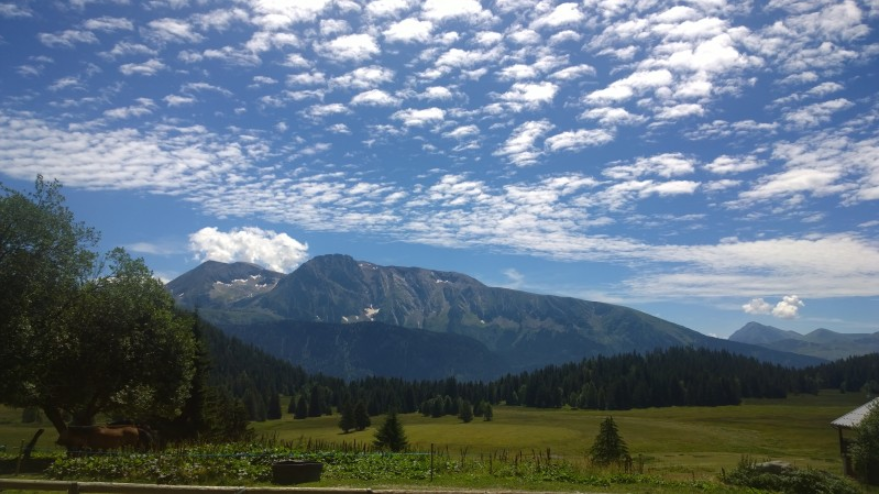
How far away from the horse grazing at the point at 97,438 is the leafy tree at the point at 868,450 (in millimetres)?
51368

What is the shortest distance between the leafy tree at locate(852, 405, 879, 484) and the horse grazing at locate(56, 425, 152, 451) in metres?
51.4

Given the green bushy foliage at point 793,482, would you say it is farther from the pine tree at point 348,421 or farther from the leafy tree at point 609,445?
the pine tree at point 348,421

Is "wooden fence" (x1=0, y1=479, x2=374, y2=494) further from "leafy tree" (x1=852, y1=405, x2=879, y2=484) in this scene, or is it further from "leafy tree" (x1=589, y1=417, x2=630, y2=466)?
"leafy tree" (x1=852, y1=405, x2=879, y2=484)

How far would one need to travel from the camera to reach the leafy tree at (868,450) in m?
44.9

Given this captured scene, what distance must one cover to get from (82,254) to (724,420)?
14979 centimetres

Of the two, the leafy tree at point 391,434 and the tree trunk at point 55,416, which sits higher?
the tree trunk at point 55,416

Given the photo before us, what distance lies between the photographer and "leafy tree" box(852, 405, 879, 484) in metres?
44.9

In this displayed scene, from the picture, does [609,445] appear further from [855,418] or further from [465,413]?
[465,413]

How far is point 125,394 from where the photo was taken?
39.8 m

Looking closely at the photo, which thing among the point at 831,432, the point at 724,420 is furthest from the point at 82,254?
the point at 724,420

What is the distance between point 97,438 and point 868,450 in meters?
53.5

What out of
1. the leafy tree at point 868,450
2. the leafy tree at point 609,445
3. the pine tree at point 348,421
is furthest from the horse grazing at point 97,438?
the pine tree at point 348,421

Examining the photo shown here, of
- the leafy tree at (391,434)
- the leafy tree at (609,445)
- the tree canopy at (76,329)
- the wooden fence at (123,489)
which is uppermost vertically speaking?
the tree canopy at (76,329)

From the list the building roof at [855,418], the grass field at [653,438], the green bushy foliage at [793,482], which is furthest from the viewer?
the grass field at [653,438]
